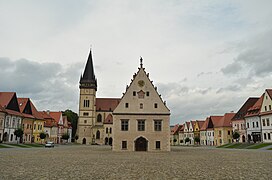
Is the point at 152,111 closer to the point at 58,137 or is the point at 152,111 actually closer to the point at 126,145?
the point at 126,145

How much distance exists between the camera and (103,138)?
332 feet

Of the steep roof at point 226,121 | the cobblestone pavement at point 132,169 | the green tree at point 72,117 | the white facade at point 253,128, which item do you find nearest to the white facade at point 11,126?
the cobblestone pavement at point 132,169

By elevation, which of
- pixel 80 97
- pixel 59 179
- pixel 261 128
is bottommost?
pixel 59 179

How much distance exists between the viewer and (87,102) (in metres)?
103

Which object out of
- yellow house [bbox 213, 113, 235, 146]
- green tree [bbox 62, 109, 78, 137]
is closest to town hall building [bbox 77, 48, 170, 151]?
yellow house [bbox 213, 113, 235, 146]

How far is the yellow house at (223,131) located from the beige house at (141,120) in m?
43.6

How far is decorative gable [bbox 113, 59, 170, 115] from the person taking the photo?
4394 centimetres

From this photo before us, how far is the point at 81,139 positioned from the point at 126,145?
61.3 meters

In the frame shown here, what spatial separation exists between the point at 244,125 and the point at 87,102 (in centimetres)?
5755

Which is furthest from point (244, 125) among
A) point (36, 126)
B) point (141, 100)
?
point (36, 126)

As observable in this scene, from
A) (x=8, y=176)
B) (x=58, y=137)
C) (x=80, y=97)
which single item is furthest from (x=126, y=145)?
(x=80, y=97)

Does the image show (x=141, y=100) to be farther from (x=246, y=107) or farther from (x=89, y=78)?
(x=89, y=78)

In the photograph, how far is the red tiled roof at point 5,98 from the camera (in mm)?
58969

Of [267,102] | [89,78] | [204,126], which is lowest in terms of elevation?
[204,126]
